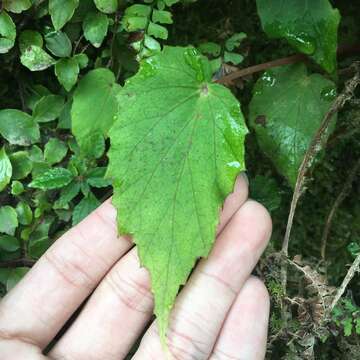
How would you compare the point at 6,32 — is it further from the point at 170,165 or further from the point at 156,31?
the point at 170,165

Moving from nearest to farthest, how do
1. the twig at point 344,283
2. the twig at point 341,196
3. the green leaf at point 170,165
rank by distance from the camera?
the green leaf at point 170,165
the twig at point 344,283
the twig at point 341,196

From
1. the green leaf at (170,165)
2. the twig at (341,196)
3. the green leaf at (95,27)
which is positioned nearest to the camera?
the green leaf at (170,165)

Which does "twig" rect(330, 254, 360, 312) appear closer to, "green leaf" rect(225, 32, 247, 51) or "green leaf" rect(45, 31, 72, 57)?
"green leaf" rect(225, 32, 247, 51)

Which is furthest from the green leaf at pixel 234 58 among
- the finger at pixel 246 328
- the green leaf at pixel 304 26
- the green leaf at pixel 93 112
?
the finger at pixel 246 328

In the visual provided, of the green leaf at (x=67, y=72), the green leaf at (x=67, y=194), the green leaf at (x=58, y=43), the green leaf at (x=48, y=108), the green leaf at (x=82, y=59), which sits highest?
the green leaf at (x=58, y=43)

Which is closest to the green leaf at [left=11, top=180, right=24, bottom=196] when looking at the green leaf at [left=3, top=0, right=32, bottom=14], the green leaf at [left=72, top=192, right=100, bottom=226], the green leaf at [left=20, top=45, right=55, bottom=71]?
the green leaf at [left=72, top=192, right=100, bottom=226]

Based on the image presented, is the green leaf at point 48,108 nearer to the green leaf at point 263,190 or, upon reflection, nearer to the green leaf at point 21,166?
the green leaf at point 21,166
